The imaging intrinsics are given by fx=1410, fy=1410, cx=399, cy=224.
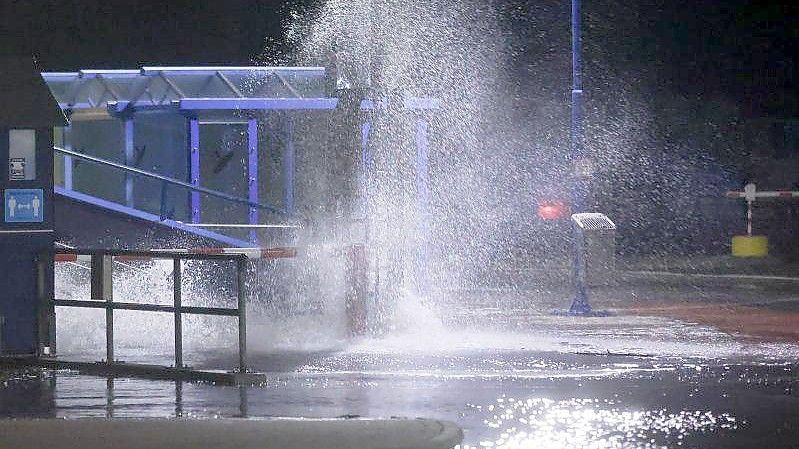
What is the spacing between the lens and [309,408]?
396 inches

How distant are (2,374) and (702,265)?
20925 mm

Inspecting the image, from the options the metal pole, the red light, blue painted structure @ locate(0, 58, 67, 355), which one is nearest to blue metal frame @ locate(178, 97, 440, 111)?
the metal pole

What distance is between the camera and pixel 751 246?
31172mm

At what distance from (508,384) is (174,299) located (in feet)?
9.34

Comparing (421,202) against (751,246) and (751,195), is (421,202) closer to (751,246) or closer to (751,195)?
(751,195)

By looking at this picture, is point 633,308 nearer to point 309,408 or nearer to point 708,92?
point 309,408

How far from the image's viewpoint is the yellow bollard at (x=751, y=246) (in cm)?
3106

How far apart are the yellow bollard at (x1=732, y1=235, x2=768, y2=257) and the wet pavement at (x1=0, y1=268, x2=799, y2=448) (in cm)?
1430

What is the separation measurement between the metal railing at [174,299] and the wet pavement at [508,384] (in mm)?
434

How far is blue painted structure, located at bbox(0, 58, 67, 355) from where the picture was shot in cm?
1262

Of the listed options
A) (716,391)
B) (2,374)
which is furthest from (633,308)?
(2,374)

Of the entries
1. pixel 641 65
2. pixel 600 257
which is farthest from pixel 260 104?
pixel 641 65

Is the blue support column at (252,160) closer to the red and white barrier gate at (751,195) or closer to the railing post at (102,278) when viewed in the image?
the railing post at (102,278)

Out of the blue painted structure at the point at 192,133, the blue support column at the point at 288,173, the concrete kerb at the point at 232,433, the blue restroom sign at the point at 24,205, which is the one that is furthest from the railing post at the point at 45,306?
the blue support column at the point at 288,173
